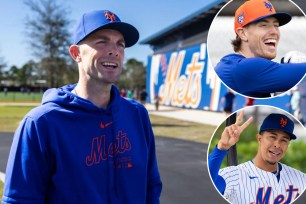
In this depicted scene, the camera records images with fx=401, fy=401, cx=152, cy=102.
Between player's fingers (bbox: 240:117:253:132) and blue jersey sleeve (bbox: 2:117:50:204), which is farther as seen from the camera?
blue jersey sleeve (bbox: 2:117:50:204)

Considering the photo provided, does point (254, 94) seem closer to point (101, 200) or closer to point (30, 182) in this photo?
point (101, 200)

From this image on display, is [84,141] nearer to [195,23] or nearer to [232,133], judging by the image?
[232,133]

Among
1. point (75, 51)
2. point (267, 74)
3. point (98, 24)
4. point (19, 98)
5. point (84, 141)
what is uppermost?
point (98, 24)

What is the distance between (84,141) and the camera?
1.75 meters

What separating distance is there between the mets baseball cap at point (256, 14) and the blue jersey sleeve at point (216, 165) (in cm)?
48

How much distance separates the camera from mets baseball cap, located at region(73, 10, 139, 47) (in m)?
1.69

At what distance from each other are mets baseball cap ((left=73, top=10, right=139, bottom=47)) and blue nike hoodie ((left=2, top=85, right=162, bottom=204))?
30cm

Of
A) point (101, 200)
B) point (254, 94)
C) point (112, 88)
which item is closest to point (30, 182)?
point (101, 200)

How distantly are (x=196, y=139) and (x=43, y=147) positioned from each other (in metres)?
10.1

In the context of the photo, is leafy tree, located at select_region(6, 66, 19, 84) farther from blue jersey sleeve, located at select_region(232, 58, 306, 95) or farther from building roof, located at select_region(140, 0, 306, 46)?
blue jersey sleeve, located at select_region(232, 58, 306, 95)

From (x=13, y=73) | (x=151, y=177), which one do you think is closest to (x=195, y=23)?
(x=151, y=177)

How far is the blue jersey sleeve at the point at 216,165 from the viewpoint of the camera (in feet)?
4.74

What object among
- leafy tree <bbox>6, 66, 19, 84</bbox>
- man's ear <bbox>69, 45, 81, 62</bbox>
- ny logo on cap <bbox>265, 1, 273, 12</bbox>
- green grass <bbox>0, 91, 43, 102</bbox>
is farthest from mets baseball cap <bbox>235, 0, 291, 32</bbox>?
leafy tree <bbox>6, 66, 19, 84</bbox>

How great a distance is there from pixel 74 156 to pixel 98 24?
22.4 inches
